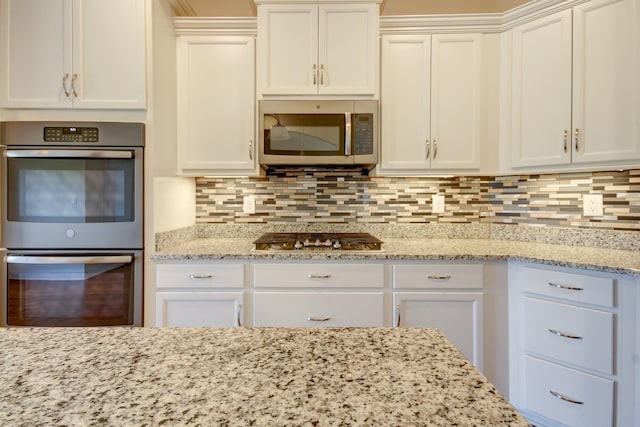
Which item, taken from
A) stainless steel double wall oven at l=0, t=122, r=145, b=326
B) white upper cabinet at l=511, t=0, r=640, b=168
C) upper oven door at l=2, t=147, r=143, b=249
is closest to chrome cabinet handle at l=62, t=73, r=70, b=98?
stainless steel double wall oven at l=0, t=122, r=145, b=326

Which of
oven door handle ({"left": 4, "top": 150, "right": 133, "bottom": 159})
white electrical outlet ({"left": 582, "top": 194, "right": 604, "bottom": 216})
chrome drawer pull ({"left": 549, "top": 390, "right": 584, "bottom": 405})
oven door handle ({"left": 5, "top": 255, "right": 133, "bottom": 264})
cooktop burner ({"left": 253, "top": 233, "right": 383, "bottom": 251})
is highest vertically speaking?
oven door handle ({"left": 4, "top": 150, "right": 133, "bottom": 159})

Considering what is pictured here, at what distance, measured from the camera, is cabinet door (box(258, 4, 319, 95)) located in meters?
1.95

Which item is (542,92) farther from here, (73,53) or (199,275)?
(73,53)

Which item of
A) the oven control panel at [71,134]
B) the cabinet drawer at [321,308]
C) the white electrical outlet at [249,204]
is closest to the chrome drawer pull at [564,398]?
the cabinet drawer at [321,308]

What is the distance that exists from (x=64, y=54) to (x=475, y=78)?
2.33 m

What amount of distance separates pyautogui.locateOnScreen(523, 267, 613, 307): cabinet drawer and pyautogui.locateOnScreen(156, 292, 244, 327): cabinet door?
59.4 inches

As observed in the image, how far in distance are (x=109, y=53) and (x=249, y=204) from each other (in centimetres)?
116

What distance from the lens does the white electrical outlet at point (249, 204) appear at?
7.64ft

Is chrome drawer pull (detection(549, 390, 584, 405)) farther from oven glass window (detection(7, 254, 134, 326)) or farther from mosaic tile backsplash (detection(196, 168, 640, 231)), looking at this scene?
oven glass window (detection(7, 254, 134, 326))

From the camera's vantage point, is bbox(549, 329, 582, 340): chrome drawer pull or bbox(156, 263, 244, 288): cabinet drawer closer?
bbox(549, 329, 582, 340): chrome drawer pull

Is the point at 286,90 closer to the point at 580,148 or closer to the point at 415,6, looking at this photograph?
the point at 415,6

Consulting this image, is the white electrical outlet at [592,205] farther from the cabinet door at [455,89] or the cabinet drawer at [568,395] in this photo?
the cabinet drawer at [568,395]

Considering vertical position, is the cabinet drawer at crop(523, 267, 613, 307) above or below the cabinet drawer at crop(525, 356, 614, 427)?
above

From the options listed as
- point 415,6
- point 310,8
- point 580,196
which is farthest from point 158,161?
point 580,196
